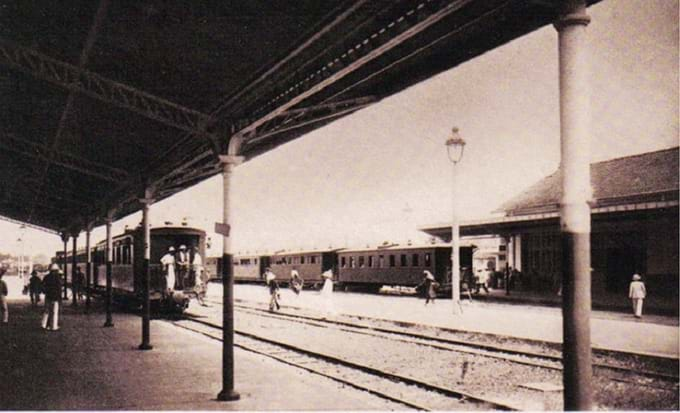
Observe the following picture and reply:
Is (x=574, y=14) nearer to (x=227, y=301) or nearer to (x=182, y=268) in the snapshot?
(x=227, y=301)

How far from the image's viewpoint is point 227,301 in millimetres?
9070

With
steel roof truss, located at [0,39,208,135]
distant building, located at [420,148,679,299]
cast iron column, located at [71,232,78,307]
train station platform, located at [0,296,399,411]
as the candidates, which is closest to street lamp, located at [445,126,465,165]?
distant building, located at [420,148,679,299]

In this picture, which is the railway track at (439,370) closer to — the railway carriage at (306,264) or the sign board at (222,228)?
the sign board at (222,228)

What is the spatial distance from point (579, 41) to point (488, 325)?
14328 mm

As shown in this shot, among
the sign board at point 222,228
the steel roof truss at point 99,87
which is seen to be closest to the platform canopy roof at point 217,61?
the steel roof truss at point 99,87

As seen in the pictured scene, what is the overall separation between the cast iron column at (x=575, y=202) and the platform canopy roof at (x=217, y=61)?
0.33 metres

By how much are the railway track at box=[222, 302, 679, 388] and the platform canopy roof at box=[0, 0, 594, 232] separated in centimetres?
556

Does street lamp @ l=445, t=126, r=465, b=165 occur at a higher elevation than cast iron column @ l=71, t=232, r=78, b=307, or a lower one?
higher

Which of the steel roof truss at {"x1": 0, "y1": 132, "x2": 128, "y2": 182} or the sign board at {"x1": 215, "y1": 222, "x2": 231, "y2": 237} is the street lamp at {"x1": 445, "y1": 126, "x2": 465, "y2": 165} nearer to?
the steel roof truss at {"x1": 0, "y1": 132, "x2": 128, "y2": 182}

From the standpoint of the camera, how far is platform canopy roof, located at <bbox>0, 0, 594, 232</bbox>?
20.4ft

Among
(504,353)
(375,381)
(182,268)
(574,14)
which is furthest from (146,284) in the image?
(574,14)

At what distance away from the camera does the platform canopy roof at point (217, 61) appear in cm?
620

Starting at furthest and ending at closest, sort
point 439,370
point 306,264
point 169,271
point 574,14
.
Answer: point 306,264
point 169,271
point 439,370
point 574,14

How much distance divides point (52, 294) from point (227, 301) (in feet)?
33.0
